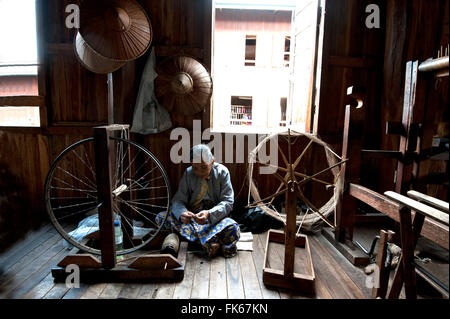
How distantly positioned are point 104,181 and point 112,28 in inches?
42.6

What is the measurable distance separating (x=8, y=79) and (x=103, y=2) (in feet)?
7.12

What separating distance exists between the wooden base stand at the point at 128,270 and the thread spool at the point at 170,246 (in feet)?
0.69

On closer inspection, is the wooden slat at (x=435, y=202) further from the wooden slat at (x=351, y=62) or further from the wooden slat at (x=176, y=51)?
the wooden slat at (x=176, y=51)

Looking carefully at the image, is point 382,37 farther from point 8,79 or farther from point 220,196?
point 8,79

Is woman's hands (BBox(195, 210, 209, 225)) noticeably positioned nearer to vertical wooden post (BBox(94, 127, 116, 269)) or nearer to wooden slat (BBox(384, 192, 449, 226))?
vertical wooden post (BBox(94, 127, 116, 269))

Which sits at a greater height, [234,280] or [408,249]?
[408,249]

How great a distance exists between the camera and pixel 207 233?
2510 mm

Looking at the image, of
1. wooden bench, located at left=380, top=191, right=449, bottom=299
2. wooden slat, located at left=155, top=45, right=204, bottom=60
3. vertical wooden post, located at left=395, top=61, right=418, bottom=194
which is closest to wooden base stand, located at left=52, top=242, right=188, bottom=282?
wooden bench, located at left=380, top=191, right=449, bottom=299

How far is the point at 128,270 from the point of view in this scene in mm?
2094

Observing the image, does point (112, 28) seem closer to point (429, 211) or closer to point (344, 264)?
point (429, 211)

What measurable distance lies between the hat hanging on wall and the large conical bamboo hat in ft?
2.98

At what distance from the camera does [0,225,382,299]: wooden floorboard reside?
1.94 m

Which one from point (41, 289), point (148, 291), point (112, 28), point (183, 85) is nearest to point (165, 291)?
point (148, 291)

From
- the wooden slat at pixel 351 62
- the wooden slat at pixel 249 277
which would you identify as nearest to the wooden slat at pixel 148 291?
the wooden slat at pixel 249 277
